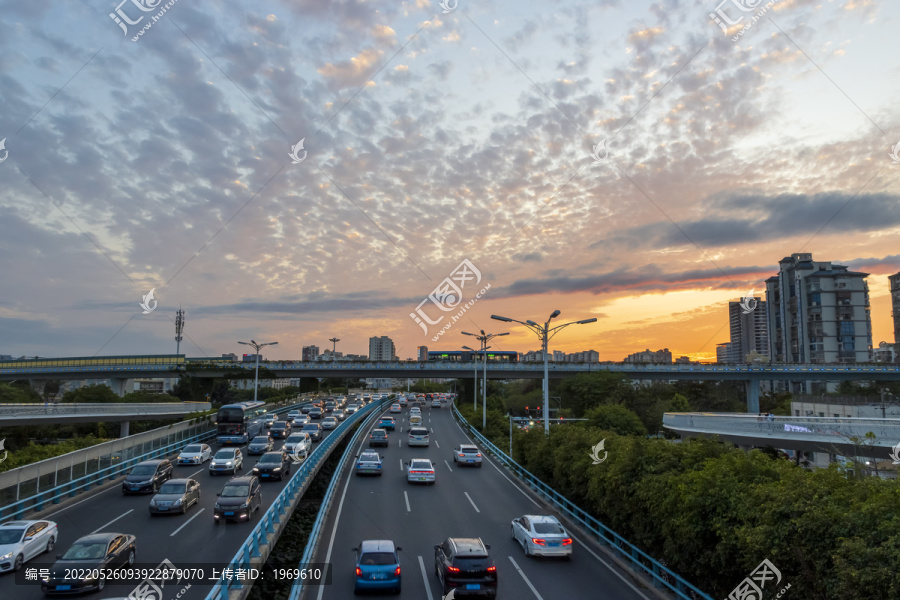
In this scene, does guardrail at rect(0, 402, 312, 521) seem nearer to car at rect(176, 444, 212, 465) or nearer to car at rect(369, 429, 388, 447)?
car at rect(176, 444, 212, 465)

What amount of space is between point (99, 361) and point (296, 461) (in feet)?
227

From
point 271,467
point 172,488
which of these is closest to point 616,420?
point 271,467

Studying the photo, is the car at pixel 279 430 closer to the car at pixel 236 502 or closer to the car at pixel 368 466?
the car at pixel 368 466

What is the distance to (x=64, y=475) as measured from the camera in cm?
2552

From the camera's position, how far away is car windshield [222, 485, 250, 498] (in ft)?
73.3

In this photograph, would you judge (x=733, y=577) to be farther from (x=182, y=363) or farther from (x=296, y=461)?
(x=182, y=363)

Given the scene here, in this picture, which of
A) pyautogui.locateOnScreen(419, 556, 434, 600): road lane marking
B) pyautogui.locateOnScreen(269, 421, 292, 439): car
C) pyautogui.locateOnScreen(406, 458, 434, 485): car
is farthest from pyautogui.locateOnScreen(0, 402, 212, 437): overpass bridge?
pyautogui.locateOnScreen(419, 556, 434, 600): road lane marking

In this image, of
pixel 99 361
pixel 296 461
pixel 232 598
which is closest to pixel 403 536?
pixel 232 598

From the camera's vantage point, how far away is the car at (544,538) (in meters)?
19.1

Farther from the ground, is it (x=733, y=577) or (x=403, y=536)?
(x=733, y=577)

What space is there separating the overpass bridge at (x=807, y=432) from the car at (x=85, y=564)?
29746 mm

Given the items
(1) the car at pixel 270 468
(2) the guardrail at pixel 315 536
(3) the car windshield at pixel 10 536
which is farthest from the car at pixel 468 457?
(3) the car windshield at pixel 10 536

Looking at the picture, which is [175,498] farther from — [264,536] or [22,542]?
[264,536]

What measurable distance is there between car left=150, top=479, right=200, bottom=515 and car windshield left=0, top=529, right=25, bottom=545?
6127mm
